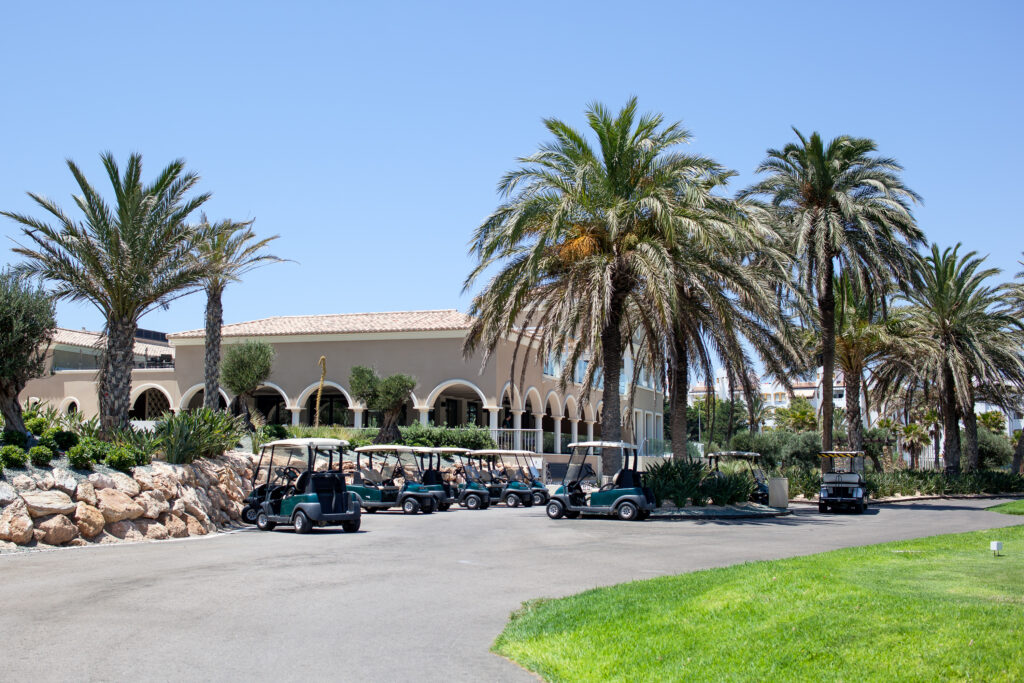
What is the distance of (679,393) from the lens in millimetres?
23938

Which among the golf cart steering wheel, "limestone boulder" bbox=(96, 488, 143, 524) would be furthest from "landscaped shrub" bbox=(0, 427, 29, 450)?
the golf cart steering wheel

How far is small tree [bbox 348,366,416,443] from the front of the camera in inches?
1414

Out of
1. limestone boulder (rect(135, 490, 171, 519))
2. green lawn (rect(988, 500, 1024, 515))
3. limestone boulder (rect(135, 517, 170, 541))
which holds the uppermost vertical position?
limestone boulder (rect(135, 490, 171, 519))

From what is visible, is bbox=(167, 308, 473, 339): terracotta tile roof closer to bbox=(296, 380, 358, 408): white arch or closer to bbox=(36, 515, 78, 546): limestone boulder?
bbox=(296, 380, 358, 408): white arch

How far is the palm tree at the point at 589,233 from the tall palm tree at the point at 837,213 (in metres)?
6.22

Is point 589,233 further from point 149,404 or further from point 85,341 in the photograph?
point 85,341

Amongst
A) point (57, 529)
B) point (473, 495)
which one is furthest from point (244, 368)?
point (57, 529)

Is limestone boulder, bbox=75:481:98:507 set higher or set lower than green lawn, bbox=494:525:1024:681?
higher

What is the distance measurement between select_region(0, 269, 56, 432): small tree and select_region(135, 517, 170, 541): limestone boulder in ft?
8.87

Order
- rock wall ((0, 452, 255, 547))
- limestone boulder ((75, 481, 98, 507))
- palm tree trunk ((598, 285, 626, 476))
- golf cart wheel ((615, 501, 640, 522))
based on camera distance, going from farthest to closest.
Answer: palm tree trunk ((598, 285, 626, 476)), golf cart wheel ((615, 501, 640, 522)), limestone boulder ((75, 481, 98, 507)), rock wall ((0, 452, 255, 547))

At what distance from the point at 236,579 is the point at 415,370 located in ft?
94.7

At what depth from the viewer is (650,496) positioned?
19.9 m

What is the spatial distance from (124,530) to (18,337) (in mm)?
4082

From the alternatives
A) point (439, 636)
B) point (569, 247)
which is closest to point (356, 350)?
point (569, 247)
